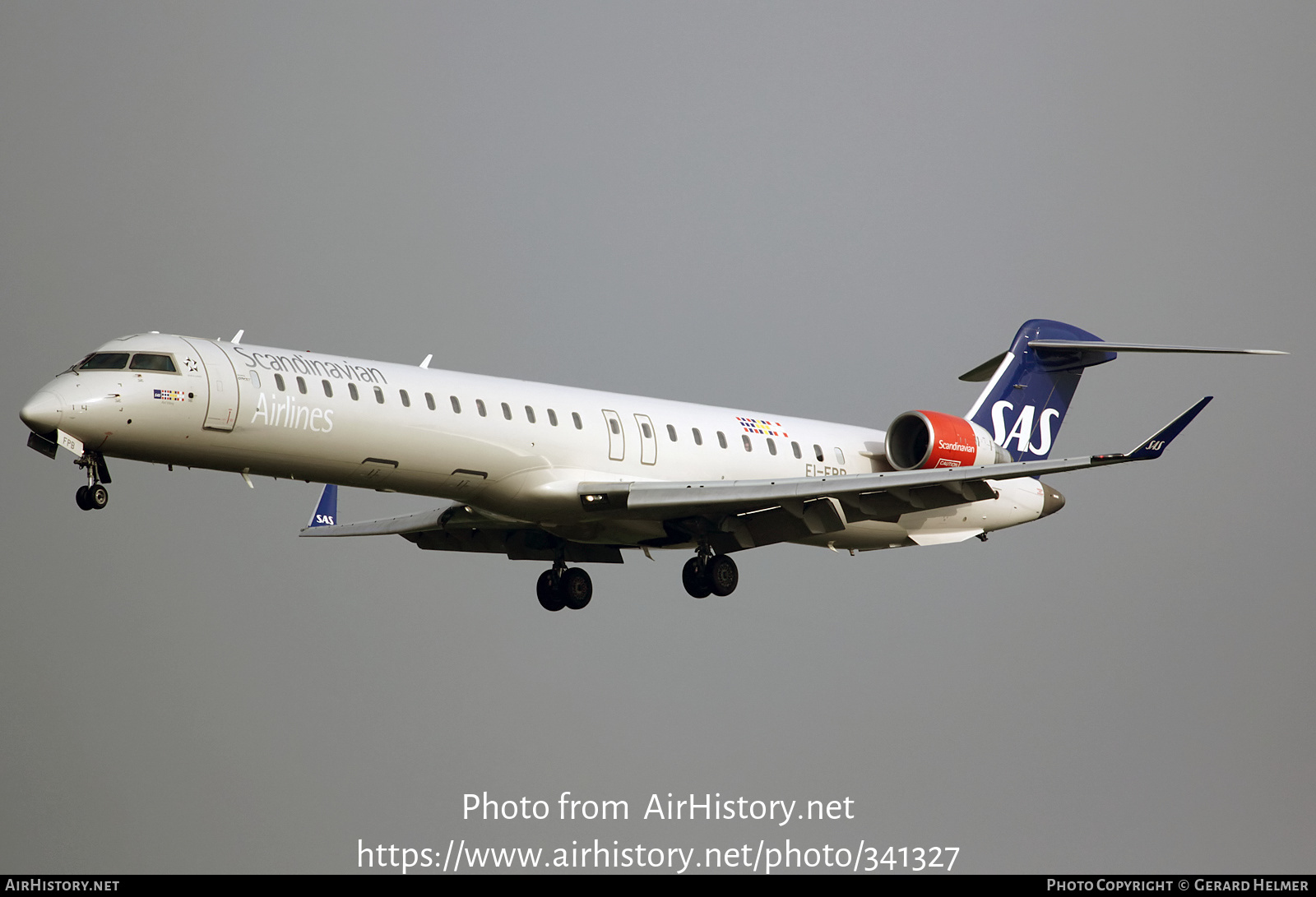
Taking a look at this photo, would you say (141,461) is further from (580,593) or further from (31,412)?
(580,593)

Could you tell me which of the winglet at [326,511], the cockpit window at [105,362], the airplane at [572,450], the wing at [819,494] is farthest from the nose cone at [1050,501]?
the cockpit window at [105,362]

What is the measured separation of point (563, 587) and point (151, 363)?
9.35m

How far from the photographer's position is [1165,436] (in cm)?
2292

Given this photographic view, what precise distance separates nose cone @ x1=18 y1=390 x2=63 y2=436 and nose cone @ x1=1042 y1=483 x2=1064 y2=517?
17.6 metres

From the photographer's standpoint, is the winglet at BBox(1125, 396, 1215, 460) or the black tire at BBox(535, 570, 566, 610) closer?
the winglet at BBox(1125, 396, 1215, 460)

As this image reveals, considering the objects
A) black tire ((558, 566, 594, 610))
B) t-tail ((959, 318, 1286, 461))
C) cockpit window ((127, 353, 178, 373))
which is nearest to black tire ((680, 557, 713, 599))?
black tire ((558, 566, 594, 610))

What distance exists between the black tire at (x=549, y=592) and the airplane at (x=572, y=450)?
0.04 metres

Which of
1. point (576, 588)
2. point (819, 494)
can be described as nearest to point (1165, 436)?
point (819, 494)

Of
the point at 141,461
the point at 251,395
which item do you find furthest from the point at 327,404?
the point at 141,461

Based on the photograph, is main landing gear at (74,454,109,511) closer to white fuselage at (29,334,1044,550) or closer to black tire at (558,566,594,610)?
white fuselage at (29,334,1044,550)

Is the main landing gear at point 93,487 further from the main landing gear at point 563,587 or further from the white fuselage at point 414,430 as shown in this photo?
the main landing gear at point 563,587

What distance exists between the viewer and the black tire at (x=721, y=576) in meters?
26.4

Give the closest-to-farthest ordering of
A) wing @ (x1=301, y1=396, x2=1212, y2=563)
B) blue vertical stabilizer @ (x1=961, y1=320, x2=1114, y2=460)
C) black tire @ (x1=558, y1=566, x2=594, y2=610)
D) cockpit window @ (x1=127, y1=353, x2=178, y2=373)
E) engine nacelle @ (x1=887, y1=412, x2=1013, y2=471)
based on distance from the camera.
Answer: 1. cockpit window @ (x1=127, y1=353, x2=178, y2=373)
2. wing @ (x1=301, y1=396, x2=1212, y2=563)
3. engine nacelle @ (x1=887, y1=412, x2=1013, y2=471)
4. black tire @ (x1=558, y1=566, x2=594, y2=610)
5. blue vertical stabilizer @ (x1=961, y1=320, x2=1114, y2=460)

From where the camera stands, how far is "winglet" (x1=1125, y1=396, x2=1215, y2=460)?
22.8 m
